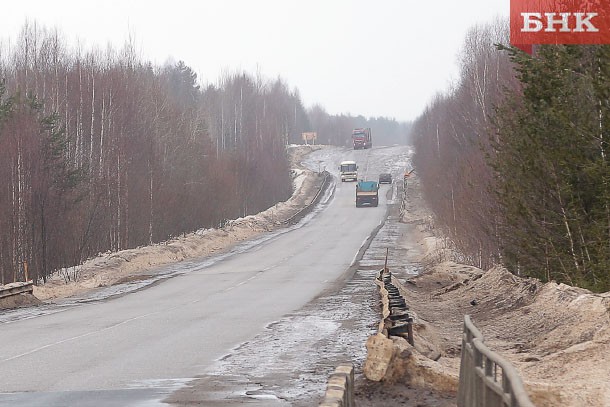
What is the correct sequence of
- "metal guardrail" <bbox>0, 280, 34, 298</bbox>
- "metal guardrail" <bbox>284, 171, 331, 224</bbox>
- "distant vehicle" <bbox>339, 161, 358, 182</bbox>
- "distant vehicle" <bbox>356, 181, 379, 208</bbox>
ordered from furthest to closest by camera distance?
"distant vehicle" <bbox>339, 161, 358, 182</bbox> → "distant vehicle" <bbox>356, 181, 379, 208</bbox> → "metal guardrail" <bbox>284, 171, 331, 224</bbox> → "metal guardrail" <bbox>0, 280, 34, 298</bbox>

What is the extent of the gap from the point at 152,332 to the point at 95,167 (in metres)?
43.7

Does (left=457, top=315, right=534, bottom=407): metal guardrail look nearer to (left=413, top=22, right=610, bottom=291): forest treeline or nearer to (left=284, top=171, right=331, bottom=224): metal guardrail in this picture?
(left=413, top=22, right=610, bottom=291): forest treeline

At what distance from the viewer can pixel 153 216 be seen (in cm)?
6322

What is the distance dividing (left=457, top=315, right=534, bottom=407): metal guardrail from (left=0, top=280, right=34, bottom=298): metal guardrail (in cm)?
1957

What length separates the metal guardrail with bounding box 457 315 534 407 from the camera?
19.4 feet

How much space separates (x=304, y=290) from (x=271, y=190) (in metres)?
76.4

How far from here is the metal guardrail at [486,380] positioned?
232 inches

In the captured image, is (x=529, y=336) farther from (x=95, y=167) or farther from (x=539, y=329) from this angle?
(x=95, y=167)

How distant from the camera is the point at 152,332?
809 inches

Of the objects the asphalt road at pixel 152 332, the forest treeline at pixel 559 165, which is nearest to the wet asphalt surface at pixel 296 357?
the asphalt road at pixel 152 332

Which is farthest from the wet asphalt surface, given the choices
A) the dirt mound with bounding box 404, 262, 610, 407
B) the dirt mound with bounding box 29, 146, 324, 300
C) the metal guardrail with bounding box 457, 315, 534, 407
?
the dirt mound with bounding box 29, 146, 324, 300

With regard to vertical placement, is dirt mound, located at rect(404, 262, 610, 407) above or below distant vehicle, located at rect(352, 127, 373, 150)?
below

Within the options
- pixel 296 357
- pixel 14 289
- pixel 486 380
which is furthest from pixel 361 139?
pixel 486 380

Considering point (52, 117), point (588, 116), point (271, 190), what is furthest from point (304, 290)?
point (271, 190)
